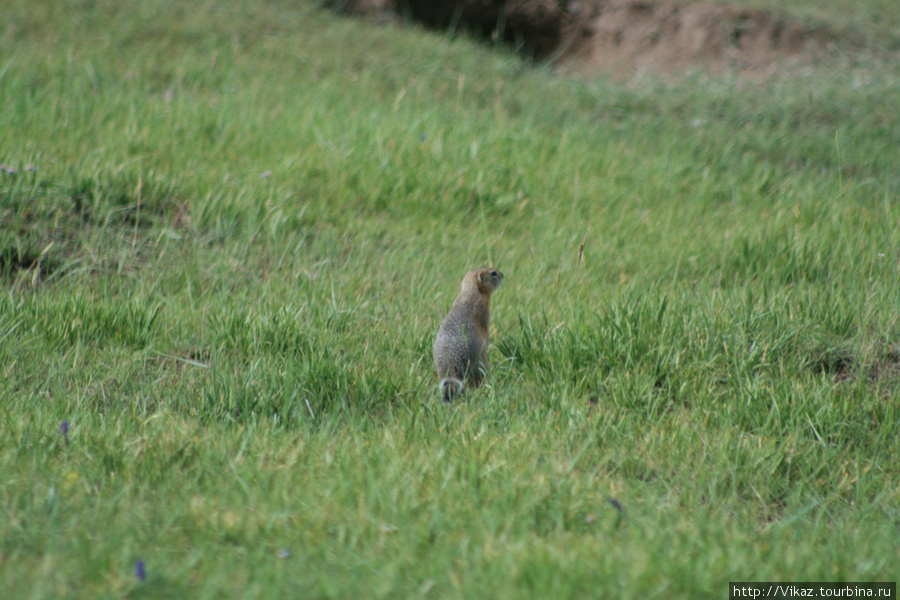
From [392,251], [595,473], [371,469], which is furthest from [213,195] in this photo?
[595,473]

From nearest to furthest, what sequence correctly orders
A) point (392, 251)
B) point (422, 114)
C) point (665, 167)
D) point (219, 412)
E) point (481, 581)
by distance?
point (481, 581) → point (219, 412) → point (392, 251) → point (665, 167) → point (422, 114)

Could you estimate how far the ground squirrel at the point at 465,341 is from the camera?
338cm

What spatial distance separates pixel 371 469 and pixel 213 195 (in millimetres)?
2816

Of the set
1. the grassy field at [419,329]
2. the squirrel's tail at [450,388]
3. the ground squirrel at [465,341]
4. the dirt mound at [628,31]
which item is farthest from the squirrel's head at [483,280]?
the dirt mound at [628,31]

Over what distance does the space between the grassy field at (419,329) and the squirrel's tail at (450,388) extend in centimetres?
13

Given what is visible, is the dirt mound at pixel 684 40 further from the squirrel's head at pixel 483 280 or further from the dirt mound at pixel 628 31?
the squirrel's head at pixel 483 280

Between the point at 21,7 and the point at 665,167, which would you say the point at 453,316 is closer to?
the point at 665,167

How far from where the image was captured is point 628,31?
888 cm

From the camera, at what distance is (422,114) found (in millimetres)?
6309

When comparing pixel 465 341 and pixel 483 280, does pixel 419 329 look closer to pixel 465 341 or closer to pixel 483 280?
pixel 483 280

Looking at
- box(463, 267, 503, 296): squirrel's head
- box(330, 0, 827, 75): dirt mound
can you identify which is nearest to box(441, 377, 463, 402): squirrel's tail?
box(463, 267, 503, 296): squirrel's head

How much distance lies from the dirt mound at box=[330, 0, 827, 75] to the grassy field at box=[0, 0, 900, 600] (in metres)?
1.36

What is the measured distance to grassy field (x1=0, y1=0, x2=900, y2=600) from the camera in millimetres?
2299

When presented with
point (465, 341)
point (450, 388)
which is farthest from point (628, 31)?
point (450, 388)
